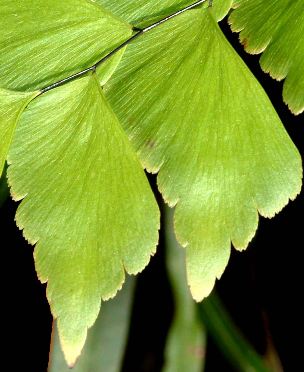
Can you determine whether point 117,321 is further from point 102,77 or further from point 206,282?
point 102,77

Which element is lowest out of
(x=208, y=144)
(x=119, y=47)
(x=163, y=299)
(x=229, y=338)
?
(x=229, y=338)

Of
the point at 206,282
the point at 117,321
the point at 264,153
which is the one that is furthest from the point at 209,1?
the point at 117,321

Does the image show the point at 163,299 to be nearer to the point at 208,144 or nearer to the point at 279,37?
the point at 208,144

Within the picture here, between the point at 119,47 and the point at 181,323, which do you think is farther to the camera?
the point at 181,323

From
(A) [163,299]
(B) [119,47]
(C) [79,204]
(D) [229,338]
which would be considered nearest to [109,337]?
(A) [163,299]

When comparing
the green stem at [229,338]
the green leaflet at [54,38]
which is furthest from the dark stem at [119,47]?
the green stem at [229,338]

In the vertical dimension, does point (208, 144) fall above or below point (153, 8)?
below
